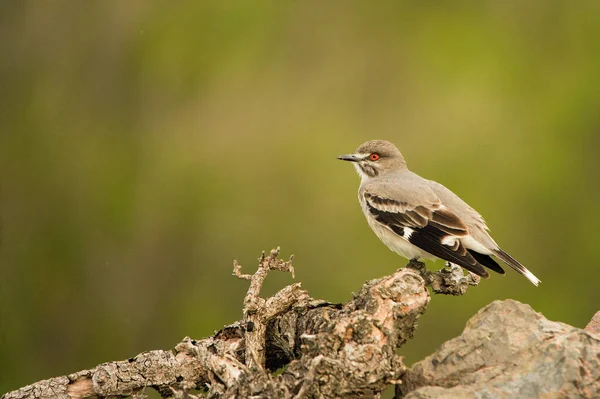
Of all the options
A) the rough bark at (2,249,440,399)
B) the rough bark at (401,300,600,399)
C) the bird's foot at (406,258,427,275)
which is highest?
the bird's foot at (406,258,427,275)

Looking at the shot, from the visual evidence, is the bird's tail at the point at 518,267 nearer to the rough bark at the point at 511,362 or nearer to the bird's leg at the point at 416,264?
the bird's leg at the point at 416,264

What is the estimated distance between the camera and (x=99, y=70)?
11.3 m

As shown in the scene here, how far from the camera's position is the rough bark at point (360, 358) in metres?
4.52

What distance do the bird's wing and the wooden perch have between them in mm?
1425

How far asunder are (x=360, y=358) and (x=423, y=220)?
259cm

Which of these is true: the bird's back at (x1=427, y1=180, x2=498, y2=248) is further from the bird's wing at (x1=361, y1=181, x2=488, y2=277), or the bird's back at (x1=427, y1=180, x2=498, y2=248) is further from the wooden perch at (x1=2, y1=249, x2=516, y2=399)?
the wooden perch at (x1=2, y1=249, x2=516, y2=399)

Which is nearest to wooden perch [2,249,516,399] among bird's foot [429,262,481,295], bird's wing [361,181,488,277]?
bird's foot [429,262,481,295]

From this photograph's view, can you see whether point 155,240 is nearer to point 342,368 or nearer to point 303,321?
point 303,321

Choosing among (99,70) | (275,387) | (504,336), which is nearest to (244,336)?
(275,387)

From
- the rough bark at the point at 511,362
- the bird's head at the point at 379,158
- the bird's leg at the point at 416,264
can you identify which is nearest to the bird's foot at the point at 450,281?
the bird's leg at the point at 416,264

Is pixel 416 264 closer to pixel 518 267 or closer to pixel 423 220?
pixel 423 220

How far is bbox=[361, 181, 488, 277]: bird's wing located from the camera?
261 inches

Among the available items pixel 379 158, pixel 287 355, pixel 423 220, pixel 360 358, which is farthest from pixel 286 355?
pixel 379 158

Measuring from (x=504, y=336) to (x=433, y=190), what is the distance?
2.72 meters
